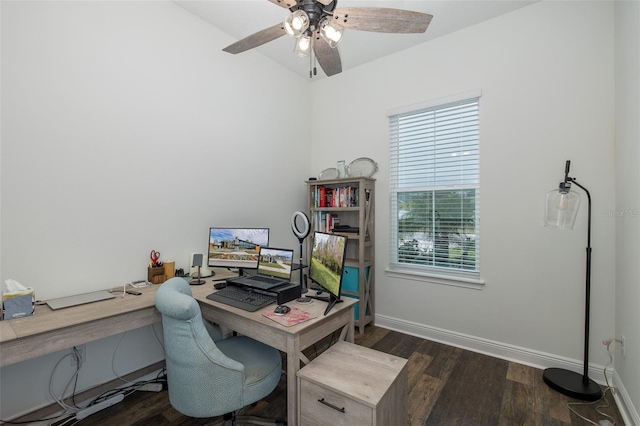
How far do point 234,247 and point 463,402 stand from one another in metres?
2.09

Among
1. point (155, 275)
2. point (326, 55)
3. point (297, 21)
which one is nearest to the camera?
point (297, 21)

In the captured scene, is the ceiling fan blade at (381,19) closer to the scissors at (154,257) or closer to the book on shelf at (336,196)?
the book on shelf at (336,196)

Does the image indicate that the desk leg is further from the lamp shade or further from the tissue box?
the lamp shade

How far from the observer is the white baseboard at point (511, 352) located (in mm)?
1882

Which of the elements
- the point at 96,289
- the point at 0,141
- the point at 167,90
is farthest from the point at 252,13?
the point at 96,289

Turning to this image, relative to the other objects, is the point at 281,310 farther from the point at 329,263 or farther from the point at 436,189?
the point at 436,189

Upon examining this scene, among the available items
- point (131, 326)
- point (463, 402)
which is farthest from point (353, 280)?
point (131, 326)

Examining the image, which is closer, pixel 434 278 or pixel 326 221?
pixel 434 278

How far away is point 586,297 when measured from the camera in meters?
2.09

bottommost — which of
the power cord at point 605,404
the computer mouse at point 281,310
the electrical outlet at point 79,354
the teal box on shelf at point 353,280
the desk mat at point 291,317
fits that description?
the power cord at point 605,404

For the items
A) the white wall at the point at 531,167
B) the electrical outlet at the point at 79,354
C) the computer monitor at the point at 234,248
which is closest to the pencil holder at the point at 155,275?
the computer monitor at the point at 234,248

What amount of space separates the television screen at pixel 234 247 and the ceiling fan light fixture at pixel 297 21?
1569 millimetres

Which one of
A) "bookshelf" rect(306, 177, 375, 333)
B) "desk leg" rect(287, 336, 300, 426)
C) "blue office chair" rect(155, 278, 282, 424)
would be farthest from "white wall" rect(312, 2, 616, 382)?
"blue office chair" rect(155, 278, 282, 424)

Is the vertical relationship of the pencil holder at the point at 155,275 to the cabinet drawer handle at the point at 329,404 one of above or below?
above
